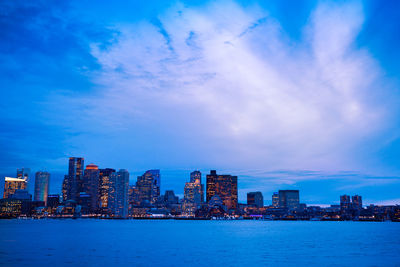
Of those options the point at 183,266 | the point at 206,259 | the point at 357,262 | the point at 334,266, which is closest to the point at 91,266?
the point at 183,266

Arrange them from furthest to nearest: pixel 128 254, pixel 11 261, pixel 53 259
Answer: pixel 128 254 → pixel 53 259 → pixel 11 261

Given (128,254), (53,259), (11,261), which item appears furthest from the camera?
(128,254)

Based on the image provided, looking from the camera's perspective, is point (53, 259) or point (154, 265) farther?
point (53, 259)

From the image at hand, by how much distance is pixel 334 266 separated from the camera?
177 feet

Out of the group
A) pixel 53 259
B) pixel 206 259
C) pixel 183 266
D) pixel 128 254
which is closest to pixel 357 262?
pixel 206 259

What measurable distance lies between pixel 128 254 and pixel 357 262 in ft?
128

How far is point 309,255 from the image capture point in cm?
6712

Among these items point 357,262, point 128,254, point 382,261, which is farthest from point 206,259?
point 382,261

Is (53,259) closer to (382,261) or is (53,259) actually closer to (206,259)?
(206,259)

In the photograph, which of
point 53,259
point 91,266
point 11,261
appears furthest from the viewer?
point 53,259

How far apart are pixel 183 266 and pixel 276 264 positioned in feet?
47.0

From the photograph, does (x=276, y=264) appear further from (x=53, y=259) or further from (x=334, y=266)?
(x=53, y=259)

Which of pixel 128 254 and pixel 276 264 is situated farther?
pixel 128 254

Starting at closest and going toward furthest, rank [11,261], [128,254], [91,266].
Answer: [91,266] → [11,261] → [128,254]
